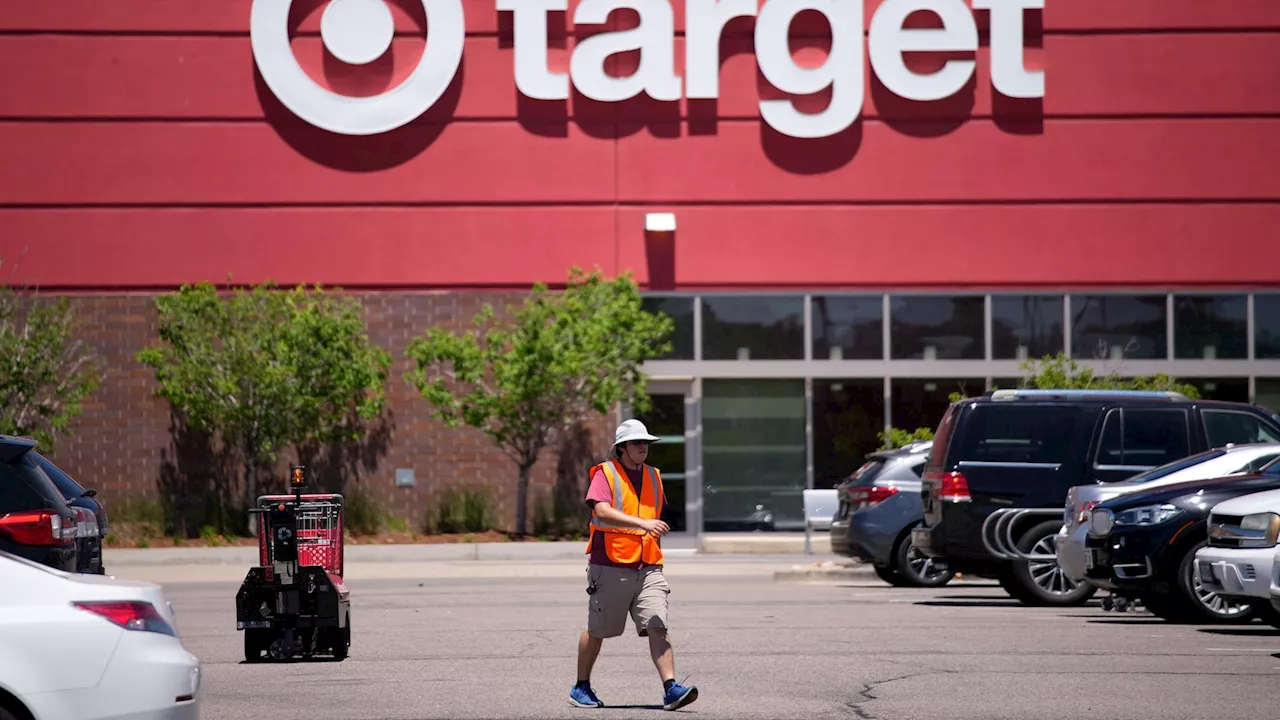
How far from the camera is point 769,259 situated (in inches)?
1266

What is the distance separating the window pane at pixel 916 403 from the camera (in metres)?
32.2

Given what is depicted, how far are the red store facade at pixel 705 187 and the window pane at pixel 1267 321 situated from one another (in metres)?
0.11

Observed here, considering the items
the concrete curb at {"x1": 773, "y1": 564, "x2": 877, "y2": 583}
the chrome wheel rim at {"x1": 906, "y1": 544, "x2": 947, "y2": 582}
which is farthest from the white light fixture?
the chrome wheel rim at {"x1": 906, "y1": 544, "x2": 947, "y2": 582}

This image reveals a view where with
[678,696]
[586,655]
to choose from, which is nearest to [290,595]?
[586,655]

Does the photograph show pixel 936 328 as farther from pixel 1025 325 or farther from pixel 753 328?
pixel 753 328

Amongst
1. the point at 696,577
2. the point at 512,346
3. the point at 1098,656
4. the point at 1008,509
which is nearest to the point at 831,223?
the point at 512,346

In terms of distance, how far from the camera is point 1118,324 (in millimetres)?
32688

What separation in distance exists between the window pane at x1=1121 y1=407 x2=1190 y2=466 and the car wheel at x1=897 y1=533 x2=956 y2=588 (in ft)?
10.8

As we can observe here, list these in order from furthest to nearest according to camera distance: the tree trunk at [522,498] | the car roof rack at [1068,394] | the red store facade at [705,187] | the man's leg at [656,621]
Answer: the red store facade at [705,187] → the tree trunk at [522,498] → the car roof rack at [1068,394] → the man's leg at [656,621]

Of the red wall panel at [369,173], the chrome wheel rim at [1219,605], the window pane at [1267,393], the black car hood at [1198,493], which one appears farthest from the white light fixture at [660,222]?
the chrome wheel rim at [1219,605]

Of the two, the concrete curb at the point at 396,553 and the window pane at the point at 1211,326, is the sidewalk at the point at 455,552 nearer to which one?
the concrete curb at the point at 396,553

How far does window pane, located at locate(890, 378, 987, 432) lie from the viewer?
32219 millimetres

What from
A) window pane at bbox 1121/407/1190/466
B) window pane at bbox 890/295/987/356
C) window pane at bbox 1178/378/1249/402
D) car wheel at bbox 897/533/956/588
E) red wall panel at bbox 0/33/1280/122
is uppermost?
red wall panel at bbox 0/33/1280/122

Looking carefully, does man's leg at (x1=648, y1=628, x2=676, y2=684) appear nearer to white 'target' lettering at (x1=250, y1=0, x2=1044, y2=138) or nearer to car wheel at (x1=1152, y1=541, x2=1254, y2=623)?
car wheel at (x1=1152, y1=541, x2=1254, y2=623)
